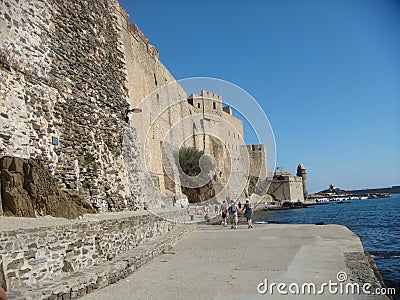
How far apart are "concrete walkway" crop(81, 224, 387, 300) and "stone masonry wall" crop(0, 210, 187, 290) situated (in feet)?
1.75

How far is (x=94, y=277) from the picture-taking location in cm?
513

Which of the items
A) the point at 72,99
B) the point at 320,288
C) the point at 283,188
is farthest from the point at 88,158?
the point at 283,188

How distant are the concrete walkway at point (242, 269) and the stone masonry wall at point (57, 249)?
0.53 m

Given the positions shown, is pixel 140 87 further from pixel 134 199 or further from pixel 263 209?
pixel 263 209

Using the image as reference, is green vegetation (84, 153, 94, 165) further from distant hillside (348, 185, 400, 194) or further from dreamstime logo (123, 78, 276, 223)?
distant hillside (348, 185, 400, 194)

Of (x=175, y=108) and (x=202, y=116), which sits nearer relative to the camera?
(x=175, y=108)

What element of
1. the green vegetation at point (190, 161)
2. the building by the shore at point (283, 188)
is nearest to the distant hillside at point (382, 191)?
the building by the shore at point (283, 188)

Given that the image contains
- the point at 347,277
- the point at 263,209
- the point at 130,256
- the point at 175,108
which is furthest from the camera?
the point at 263,209

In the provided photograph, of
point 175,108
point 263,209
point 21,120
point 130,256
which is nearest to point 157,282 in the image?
point 130,256

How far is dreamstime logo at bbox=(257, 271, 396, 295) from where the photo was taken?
4.82 meters

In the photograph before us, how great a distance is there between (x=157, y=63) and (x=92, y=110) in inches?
527

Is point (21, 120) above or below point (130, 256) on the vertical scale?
above

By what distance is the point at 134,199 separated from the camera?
966cm

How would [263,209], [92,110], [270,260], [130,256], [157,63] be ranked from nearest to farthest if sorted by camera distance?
[130,256]
[270,260]
[92,110]
[157,63]
[263,209]
